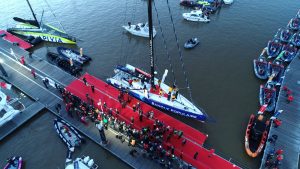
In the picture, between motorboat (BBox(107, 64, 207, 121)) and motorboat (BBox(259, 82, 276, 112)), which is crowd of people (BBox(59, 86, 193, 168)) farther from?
motorboat (BBox(259, 82, 276, 112))

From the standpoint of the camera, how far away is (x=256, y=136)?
27141mm

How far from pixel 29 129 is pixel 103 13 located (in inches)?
1265

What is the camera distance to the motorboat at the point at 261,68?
36.2m

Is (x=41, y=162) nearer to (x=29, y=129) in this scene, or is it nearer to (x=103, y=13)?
(x=29, y=129)

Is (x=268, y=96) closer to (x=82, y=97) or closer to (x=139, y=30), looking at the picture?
(x=82, y=97)

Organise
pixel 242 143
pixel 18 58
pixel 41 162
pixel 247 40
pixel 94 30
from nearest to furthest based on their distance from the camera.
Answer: pixel 41 162
pixel 242 143
pixel 18 58
pixel 247 40
pixel 94 30

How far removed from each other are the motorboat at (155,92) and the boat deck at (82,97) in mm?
1095

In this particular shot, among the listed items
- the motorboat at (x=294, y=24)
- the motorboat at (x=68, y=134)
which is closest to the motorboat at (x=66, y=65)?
the motorboat at (x=68, y=134)

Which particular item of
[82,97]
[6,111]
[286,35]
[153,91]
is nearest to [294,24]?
[286,35]

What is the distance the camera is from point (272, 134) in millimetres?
27281

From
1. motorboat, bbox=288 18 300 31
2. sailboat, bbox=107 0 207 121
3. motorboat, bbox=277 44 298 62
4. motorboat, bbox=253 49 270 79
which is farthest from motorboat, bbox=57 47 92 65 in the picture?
motorboat, bbox=288 18 300 31

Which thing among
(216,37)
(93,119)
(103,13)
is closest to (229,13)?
(216,37)

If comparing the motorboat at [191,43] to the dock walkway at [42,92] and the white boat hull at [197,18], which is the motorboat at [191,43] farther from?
the dock walkway at [42,92]

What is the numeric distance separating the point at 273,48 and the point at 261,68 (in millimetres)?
5876
